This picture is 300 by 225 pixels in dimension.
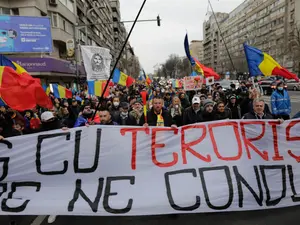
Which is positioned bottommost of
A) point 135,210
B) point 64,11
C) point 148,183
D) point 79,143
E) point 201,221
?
point 201,221

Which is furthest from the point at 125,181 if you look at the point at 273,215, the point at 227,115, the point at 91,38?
the point at 91,38

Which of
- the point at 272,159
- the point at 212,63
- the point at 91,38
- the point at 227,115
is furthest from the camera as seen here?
the point at 212,63

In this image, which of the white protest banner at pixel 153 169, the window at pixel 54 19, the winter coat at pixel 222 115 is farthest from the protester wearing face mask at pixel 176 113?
the window at pixel 54 19

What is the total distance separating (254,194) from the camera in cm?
334

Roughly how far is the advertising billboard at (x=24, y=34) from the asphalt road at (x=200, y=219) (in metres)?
14.5

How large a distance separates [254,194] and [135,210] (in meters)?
1.47

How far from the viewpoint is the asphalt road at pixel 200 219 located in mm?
3322

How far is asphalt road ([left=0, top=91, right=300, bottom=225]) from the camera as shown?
131 inches

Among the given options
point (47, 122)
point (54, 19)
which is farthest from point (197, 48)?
point (47, 122)

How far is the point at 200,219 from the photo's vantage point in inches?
136

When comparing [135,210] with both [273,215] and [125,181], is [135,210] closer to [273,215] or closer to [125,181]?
[125,181]

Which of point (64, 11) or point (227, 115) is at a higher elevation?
point (64, 11)

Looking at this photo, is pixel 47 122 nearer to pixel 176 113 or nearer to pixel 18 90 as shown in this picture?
pixel 18 90

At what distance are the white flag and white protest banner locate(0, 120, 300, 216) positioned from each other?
162 inches
